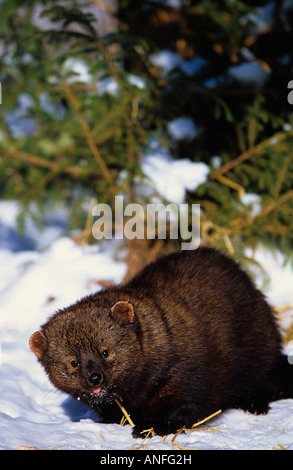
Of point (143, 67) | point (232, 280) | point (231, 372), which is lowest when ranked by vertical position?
point (231, 372)

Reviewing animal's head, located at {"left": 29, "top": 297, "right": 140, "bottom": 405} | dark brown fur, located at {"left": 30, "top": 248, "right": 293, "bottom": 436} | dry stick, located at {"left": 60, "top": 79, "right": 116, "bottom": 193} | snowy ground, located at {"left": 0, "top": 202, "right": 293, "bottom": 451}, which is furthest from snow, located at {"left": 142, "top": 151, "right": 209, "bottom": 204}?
animal's head, located at {"left": 29, "top": 297, "right": 140, "bottom": 405}

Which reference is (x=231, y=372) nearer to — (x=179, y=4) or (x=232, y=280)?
(x=232, y=280)

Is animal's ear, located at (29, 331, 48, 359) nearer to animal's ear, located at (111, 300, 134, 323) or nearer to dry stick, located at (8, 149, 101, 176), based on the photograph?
animal's ear, located at (111, 300, 134, 323)

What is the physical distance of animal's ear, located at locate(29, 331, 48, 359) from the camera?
307 cm

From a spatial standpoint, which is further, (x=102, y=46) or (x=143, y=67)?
(x=143, y=67)

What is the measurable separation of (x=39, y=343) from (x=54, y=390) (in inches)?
26.2

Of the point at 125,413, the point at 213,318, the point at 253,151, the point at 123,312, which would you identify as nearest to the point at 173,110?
the point at 253,151

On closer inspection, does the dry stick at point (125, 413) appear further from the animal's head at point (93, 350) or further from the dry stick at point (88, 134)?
the dry stick at point (88, 134)

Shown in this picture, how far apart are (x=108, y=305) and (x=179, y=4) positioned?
384 centimetres

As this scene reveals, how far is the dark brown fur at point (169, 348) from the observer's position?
293 cm

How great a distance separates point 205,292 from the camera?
11.2 ft

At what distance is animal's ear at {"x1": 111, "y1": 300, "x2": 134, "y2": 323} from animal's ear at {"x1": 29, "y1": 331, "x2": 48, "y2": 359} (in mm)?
443
